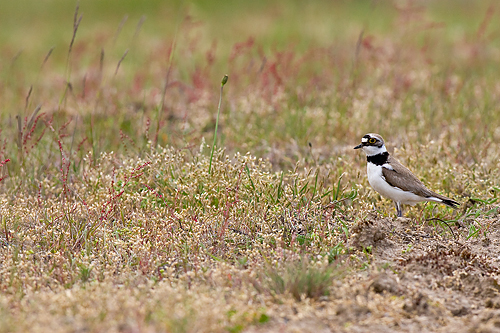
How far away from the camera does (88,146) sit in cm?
616

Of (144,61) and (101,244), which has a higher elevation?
(144,61)

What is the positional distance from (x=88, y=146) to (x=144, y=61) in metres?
5.02

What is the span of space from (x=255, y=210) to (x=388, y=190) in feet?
3.72

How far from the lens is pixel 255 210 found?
4551 millimetres

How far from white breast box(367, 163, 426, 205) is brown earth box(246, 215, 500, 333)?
366mm

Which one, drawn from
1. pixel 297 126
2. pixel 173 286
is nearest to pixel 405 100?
pixel 297 126

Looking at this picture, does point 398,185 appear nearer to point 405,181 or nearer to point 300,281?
point 405,181

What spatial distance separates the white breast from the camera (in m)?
4.67

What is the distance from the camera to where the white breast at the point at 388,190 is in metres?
4.67

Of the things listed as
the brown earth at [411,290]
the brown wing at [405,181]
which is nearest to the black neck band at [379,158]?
the brown wing at [405,181]

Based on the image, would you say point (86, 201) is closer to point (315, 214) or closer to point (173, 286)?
point (173, 286)

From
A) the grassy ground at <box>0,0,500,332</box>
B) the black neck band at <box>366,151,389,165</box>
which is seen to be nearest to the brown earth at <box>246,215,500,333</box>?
the grassy ground at <box>0,0,500,332</box>

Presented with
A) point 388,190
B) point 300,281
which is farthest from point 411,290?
point 388,190

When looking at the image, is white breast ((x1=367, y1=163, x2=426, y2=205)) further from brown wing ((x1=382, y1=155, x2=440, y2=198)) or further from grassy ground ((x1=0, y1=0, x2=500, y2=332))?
grassy ground ((x1=0, y1=0, x2=500, y2=332))
